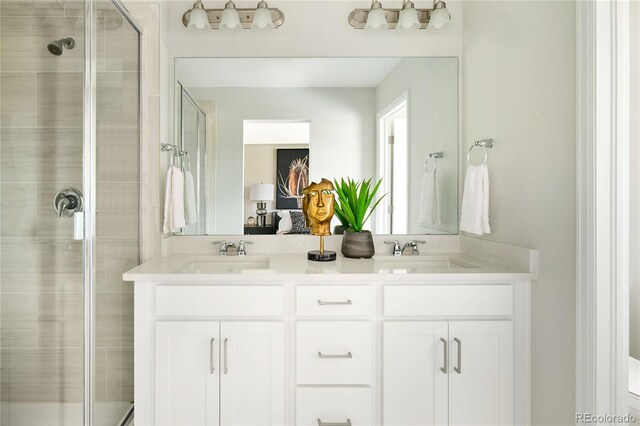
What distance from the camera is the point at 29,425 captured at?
1.24 m

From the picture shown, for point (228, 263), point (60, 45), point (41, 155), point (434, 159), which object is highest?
point (60, 45)

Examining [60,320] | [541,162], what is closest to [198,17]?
[60,320]

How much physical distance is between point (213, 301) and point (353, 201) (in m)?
0.86

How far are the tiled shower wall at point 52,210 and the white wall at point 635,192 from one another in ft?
6.84

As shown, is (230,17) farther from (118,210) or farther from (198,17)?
(118,210)

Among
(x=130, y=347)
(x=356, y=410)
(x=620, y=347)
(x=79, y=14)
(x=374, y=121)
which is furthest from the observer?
(x=374, y=121)

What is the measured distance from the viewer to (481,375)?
1.48 m

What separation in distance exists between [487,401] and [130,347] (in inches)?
60.0

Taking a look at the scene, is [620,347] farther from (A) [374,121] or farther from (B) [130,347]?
(B) [130,347]

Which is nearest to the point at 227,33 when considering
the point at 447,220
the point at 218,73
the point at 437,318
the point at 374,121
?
the point at 218,73

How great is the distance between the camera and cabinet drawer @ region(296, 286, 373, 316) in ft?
4.80

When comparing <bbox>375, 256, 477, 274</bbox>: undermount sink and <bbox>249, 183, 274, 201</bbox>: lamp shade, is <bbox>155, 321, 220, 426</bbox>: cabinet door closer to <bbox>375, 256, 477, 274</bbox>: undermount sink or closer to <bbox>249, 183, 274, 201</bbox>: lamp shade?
<bbox>249, 183, 274, 201</bbox>: lamp shade

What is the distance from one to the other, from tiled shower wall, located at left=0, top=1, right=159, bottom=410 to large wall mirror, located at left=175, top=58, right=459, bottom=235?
39cm

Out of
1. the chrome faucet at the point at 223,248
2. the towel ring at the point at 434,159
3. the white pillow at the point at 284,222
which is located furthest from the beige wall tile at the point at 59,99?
the towel ring at the point at 434,159
